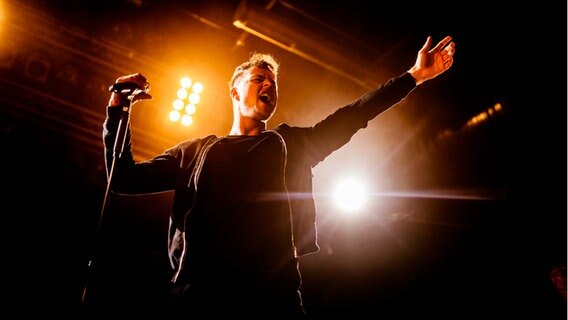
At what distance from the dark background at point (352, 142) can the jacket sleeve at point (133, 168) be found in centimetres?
73

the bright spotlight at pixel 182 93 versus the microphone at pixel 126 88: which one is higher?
the bright spotlight at pixel 182 93

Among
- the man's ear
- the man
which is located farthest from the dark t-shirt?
the man's ear

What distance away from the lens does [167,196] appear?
4.41 m

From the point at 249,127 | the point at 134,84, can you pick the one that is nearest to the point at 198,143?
the point at 249,127

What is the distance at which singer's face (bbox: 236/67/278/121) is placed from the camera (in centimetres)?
232

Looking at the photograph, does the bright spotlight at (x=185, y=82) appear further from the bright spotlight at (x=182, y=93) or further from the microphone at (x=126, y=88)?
the microphone at (x=126, y=88)

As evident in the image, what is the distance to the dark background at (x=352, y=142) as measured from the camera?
13.2 ft

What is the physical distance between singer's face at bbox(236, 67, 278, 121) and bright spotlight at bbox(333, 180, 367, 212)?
3467 mm

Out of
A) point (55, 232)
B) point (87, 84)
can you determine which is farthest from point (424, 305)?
point (87, 84)

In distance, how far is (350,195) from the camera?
579 centimetres

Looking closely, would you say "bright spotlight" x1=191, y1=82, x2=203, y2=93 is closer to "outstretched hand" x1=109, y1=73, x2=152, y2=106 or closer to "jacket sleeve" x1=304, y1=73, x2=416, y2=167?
"outstretched hand" x1=109, y1=73, x2=152, y2=106

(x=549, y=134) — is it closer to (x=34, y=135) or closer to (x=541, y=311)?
(x=541, y=311)

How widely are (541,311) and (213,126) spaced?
18.4ft

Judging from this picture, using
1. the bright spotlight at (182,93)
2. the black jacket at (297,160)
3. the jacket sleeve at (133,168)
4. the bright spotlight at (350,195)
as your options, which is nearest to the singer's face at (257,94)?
the black jacket at (297,160)
